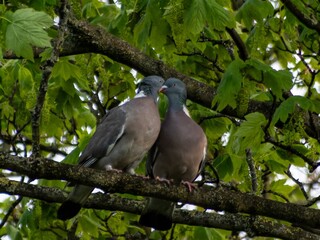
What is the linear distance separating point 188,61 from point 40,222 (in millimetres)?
1815

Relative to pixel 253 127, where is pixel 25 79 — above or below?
below

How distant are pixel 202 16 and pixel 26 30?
1.07 metres

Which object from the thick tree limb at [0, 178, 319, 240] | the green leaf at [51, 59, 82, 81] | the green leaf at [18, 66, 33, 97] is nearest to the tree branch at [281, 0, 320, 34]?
the thick tree limb at [0, 178, 319, 240]

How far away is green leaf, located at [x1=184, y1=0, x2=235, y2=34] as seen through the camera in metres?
4.46

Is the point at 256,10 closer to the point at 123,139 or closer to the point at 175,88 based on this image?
the point at 175,88

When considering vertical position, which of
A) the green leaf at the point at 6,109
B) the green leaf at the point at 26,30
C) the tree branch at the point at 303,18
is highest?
A: the green leaf at the point at 26,30

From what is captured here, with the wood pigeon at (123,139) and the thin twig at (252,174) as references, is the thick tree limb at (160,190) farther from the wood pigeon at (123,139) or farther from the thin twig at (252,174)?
the wood pigeon at (123,139)

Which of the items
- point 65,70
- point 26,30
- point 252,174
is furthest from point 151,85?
point 26,30

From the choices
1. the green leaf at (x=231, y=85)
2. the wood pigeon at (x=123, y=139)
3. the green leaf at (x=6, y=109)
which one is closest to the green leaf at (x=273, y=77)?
the green leaf at (x=231, y=85)

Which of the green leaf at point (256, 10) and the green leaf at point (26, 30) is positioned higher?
the green leaf at point (26, 30)

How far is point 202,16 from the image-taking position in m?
4.48

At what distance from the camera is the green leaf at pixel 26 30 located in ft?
12.8

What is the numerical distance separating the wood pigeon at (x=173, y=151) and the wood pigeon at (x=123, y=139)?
12 cm

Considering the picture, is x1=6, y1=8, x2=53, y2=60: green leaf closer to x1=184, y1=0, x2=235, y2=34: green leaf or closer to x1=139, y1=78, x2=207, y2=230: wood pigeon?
x1=184, y1=0, x2=235, y2=34: green leaf
